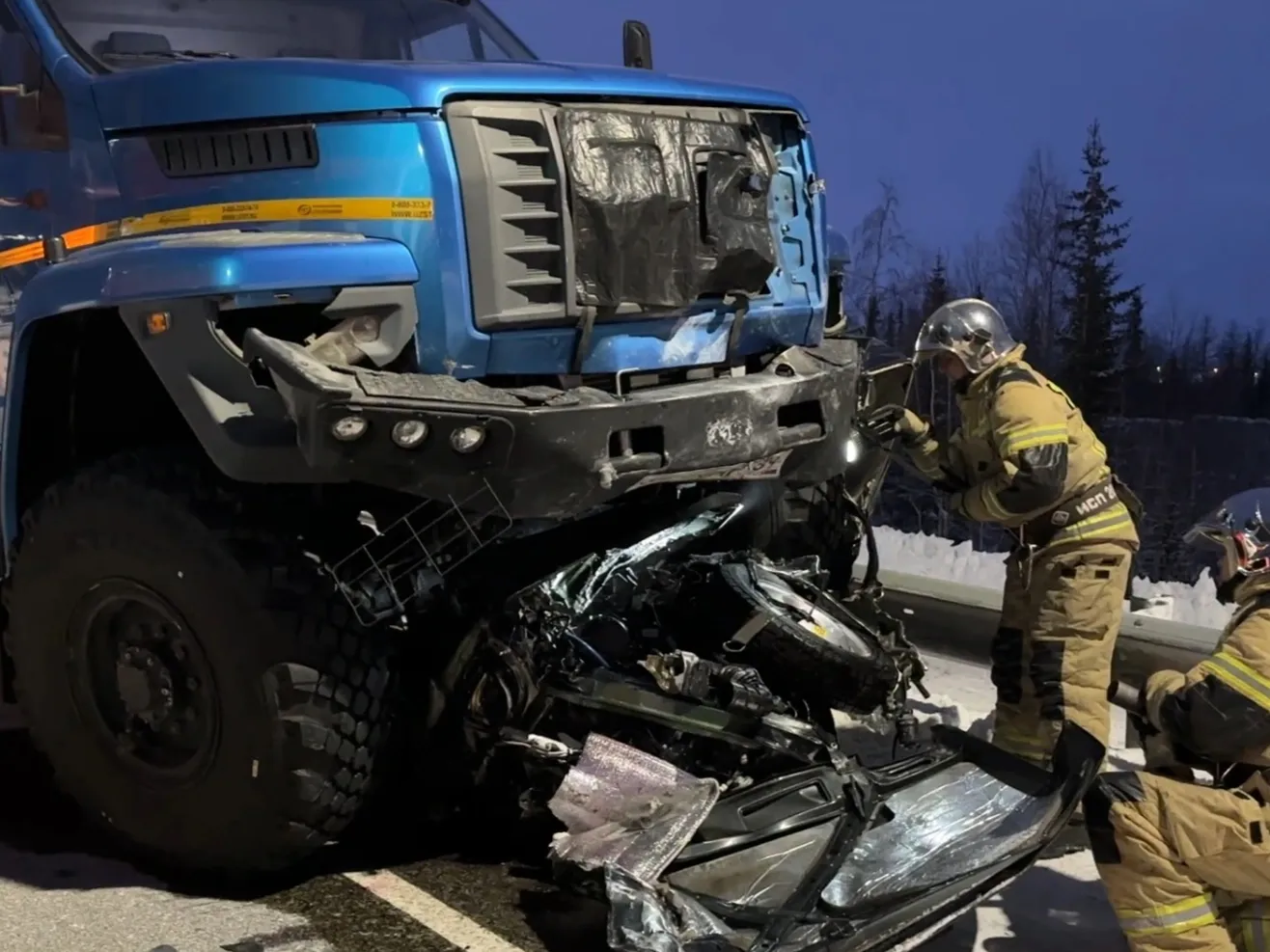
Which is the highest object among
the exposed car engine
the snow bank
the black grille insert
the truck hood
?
the truck hood

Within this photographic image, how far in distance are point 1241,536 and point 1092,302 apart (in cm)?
1623

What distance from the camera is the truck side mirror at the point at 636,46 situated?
A: 5520mm

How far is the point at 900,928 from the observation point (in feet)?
10.6

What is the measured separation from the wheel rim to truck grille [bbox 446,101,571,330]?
122 cm

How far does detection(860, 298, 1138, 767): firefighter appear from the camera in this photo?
474 cm

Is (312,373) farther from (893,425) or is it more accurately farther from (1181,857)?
(893,425)

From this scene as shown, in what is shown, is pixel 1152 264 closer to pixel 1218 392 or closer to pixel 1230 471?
pixel 1218 392

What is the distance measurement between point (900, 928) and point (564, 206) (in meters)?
1.96

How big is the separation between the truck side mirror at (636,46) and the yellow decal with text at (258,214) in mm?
2258

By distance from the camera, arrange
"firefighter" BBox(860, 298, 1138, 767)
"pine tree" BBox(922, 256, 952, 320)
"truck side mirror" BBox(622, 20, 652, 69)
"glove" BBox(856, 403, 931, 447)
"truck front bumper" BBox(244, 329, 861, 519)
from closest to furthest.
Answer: "truck front bumper" BBox(244, 329, 861, 519)
"firefighter" BBox(860, 298, 1138, 767)
"glove" BBox(856, 403, 931, 447)
"truck side mirror" BBox(622, 20, 652, 69)
"pine tree" BBox(922, 256, 952, 320)

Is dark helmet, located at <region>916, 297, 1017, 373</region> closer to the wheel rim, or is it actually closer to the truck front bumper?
the truck front bumper

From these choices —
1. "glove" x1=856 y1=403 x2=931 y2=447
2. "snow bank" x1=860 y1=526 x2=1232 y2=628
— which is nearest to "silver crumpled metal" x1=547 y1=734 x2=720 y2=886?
"glove" x1=856 y1=403 x2=931 y2=447

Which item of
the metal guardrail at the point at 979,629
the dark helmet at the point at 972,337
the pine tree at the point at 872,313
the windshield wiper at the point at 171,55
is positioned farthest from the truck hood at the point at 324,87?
the pine tree at the point at 872,313

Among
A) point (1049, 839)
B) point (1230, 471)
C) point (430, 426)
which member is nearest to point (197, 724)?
point (430, 426)
